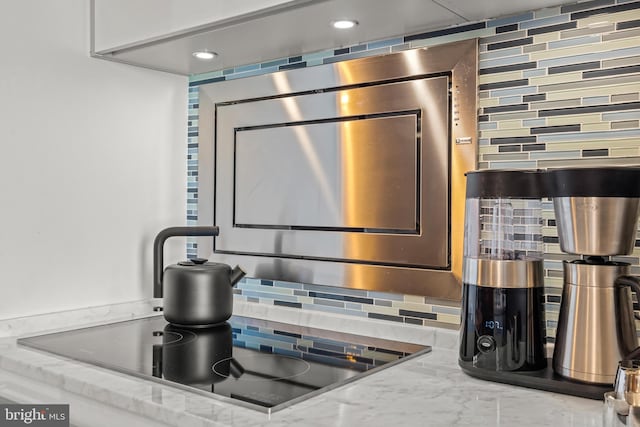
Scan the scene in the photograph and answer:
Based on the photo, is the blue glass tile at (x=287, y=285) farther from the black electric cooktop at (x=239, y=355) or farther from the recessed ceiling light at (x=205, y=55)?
the recessed ceiling light at (x=205, y=55)

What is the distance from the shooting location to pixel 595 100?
1.21 meters

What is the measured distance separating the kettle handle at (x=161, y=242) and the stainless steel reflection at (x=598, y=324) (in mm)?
1049

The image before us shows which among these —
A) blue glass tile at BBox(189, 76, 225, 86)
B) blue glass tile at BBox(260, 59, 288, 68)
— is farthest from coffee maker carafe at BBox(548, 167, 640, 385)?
blue glass tile at BBox(189, 76, 225, 86)

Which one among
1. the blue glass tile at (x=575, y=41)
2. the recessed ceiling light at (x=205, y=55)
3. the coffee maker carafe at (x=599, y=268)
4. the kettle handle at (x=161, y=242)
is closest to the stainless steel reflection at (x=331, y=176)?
the kettle handle at (x=161, y=242)

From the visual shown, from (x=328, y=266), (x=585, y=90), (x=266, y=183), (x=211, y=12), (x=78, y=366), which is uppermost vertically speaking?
(x=211, y=12)

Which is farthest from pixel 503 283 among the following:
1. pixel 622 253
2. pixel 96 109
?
pixel 96 109

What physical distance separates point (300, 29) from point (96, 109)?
0.67m

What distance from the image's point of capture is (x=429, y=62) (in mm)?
1422

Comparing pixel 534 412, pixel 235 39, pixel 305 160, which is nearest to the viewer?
pixel 534 412

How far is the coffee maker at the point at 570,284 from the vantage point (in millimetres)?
997

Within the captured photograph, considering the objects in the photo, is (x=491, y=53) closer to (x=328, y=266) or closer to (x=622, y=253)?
(x=622, y=253)

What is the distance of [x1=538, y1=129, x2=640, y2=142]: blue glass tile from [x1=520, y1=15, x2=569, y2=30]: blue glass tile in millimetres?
237

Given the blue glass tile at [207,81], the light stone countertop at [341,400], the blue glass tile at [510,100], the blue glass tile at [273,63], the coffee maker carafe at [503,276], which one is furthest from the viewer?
the blue glass tile at [207,81]

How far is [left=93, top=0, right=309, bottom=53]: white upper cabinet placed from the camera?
133 centimetres
